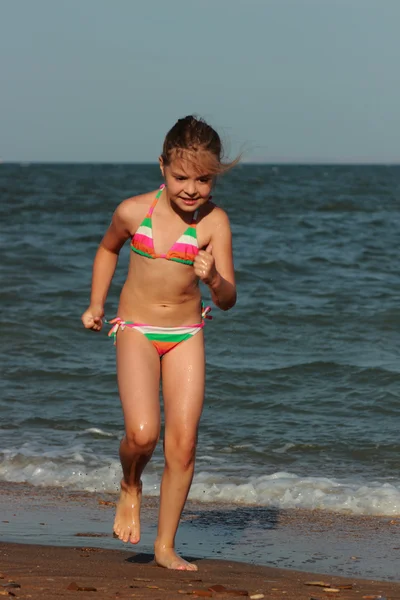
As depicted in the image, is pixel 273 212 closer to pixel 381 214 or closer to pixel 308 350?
pixel 381 214

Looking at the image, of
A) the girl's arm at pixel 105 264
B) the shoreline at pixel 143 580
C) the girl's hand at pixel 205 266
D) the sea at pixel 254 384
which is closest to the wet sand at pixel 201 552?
the shoreline at pixel 143 580

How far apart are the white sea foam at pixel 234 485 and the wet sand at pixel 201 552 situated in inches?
6.4

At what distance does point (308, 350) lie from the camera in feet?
34.2

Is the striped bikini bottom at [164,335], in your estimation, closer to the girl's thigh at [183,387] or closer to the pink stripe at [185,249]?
the girl's thigh at [183,387]

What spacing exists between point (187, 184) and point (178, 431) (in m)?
1.00

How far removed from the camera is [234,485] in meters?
6.15

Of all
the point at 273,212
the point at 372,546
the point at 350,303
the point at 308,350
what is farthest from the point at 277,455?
the point at 273,212

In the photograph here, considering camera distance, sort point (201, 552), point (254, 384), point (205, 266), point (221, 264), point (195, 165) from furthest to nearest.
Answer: point (254, 384) → point (201, 552) → point (221, 264) → point (195, 165) → point (205, 266)

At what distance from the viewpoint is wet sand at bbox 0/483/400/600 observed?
3.75 meters

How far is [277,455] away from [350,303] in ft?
20.8

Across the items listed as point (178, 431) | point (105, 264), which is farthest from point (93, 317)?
point (178, 431)

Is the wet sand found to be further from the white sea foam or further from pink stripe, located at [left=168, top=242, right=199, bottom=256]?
pink stripe, located at [left=168, top=242, right=199, bottom=256]

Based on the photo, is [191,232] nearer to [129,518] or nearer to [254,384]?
[129,518]

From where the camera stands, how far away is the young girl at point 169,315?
13.3 ft
